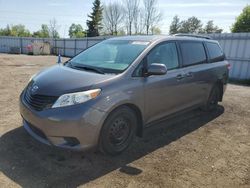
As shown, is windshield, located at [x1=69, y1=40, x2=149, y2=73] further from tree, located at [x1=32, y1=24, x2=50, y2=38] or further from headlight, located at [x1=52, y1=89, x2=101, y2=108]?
tree, located at [x1=32, y1=24, x2=50, y2=38]

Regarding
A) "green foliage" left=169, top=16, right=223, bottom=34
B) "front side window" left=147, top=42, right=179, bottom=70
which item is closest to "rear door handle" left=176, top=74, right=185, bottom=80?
"front side window" left=147, top=42, right=179, bottom=70

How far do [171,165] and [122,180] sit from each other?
88 centimetres

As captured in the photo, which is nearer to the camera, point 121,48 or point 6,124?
point 121,48

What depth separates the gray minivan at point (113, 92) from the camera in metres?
3.53

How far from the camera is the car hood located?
363 cm

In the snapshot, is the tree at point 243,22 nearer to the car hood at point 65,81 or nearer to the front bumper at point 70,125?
the car hood at point 65,81

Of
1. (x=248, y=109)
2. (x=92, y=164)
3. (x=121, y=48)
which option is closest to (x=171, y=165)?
(x=92, y=164)

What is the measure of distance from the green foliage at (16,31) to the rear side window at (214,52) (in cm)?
8799

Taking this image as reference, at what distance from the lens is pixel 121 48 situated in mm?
4750

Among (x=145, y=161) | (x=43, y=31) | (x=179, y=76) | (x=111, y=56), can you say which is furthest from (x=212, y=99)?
(x=43, y=31)

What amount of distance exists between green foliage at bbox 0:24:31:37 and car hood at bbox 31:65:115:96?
3512 inches

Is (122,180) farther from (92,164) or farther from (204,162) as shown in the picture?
(204,162)

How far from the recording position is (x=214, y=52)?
657cm

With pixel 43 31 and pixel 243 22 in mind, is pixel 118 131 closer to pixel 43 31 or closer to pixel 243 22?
pixel 243 22
